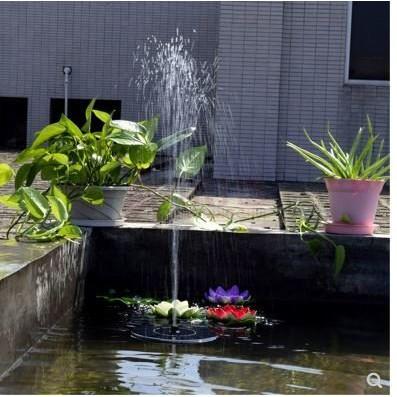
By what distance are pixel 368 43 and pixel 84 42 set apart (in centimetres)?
419

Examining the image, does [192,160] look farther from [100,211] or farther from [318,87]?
[318,87]

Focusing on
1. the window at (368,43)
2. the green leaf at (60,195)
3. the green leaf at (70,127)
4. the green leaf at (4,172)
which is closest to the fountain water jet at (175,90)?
the green leaf at (60,195)

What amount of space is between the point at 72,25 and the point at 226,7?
11.0ft

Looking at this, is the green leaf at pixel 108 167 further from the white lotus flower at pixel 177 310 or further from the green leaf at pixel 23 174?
the white lotus flower at pixel 177 310

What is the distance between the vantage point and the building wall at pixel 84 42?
10.8 m

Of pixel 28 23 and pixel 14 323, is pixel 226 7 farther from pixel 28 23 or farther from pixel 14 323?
pixel 14 323

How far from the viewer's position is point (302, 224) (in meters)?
5.04

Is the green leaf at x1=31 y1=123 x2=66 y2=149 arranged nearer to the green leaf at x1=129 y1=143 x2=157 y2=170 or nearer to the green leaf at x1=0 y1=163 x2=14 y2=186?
the green leaf at x1=0 y1=163 x2=14 y2=186

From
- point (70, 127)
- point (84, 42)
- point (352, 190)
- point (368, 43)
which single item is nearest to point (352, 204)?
point (352, 190)

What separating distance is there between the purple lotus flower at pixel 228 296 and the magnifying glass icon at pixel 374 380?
4.15 feet

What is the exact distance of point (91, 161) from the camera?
4980 millimetres

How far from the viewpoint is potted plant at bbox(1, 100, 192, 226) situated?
484 cm

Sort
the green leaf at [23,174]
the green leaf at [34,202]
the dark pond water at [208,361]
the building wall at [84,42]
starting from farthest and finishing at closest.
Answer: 1. the building wall at [84,42]
2. the green leaf at [23,174]
3. the green leaf at [34,202]
4. the dark pond water at [208,361]

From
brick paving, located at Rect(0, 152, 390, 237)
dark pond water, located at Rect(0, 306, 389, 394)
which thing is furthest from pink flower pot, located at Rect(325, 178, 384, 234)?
dark pond water, located at Rect(0, 306, 389, 394)
